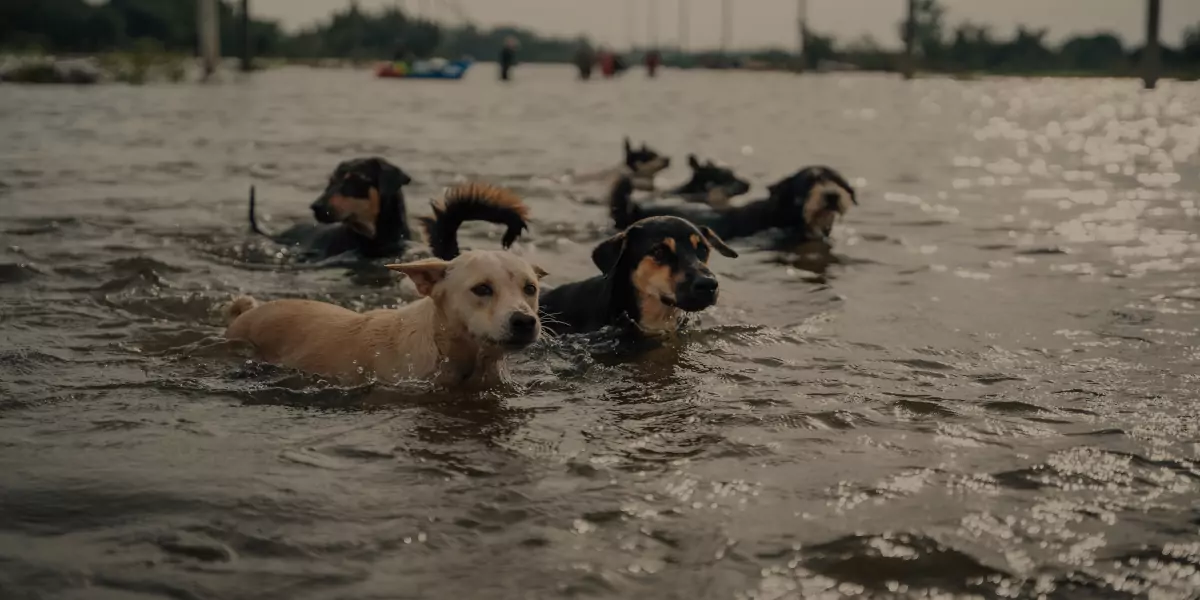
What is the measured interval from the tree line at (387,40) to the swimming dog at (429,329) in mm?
72659

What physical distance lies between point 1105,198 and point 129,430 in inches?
535

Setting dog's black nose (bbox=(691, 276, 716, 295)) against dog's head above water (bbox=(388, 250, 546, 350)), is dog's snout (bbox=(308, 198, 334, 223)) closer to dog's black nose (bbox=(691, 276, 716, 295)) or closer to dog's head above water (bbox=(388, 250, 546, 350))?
dog's black nose (bbox=(691, 276, 716, 295))

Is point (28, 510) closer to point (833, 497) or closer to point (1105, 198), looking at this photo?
point (833, 497)

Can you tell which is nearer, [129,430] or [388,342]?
[129,430]

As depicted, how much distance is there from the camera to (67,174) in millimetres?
15992

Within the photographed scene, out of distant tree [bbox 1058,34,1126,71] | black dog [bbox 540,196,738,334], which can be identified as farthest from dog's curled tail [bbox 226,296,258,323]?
distant tree [bbox 1058,34,1126,71]

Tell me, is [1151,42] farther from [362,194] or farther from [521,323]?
[521,323]

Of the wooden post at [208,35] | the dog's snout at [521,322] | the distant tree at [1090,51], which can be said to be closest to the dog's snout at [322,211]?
the dog's snout at [521,322]

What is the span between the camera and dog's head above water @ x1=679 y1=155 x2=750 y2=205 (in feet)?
47.3

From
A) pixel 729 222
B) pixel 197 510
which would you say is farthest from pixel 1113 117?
pixel 197 510

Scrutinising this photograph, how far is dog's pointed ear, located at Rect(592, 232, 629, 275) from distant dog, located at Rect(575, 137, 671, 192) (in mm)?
8338

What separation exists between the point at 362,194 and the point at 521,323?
200 inches

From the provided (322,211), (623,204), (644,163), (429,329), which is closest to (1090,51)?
(644,163)

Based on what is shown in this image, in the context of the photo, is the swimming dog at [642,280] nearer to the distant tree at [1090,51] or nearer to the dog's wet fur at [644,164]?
the dog's wet fur at [644,164]
